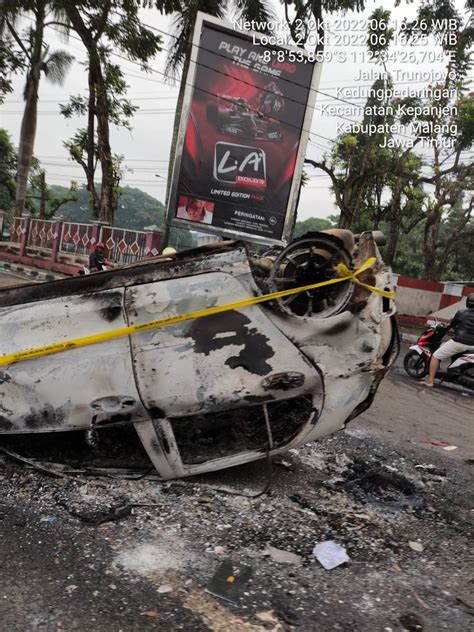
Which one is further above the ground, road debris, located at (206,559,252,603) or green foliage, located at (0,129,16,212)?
green foliage, located at (0,129,16,212)

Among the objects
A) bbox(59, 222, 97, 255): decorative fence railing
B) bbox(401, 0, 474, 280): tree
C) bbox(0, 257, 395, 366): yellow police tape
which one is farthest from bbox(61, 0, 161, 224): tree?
bbox(0, 257, 395, 366): yellow police tape

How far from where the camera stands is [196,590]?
6.01ft

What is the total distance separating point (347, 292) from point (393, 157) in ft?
63.9

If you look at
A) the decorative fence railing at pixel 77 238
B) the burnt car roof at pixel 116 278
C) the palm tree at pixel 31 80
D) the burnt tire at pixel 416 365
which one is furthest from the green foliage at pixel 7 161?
the burnt car roof at pixel 116 278

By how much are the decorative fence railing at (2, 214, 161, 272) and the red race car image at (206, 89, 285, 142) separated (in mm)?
4149

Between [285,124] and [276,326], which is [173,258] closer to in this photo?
[276,326]

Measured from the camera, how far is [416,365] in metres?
6.68

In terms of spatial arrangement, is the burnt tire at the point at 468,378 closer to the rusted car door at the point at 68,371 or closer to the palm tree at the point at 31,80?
the rusted car door at the point at 68,371

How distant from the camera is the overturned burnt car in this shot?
2.29 m

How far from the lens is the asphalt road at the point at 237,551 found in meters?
1.71

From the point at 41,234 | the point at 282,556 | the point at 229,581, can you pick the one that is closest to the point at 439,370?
the point at 282,556

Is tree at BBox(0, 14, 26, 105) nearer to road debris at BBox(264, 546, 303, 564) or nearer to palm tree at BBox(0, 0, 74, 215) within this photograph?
palm tree at BBox(0, 0, 74, 215)

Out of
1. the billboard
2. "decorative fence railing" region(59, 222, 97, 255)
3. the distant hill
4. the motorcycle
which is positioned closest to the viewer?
the motorcycle

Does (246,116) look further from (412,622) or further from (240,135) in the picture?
(412,622)
